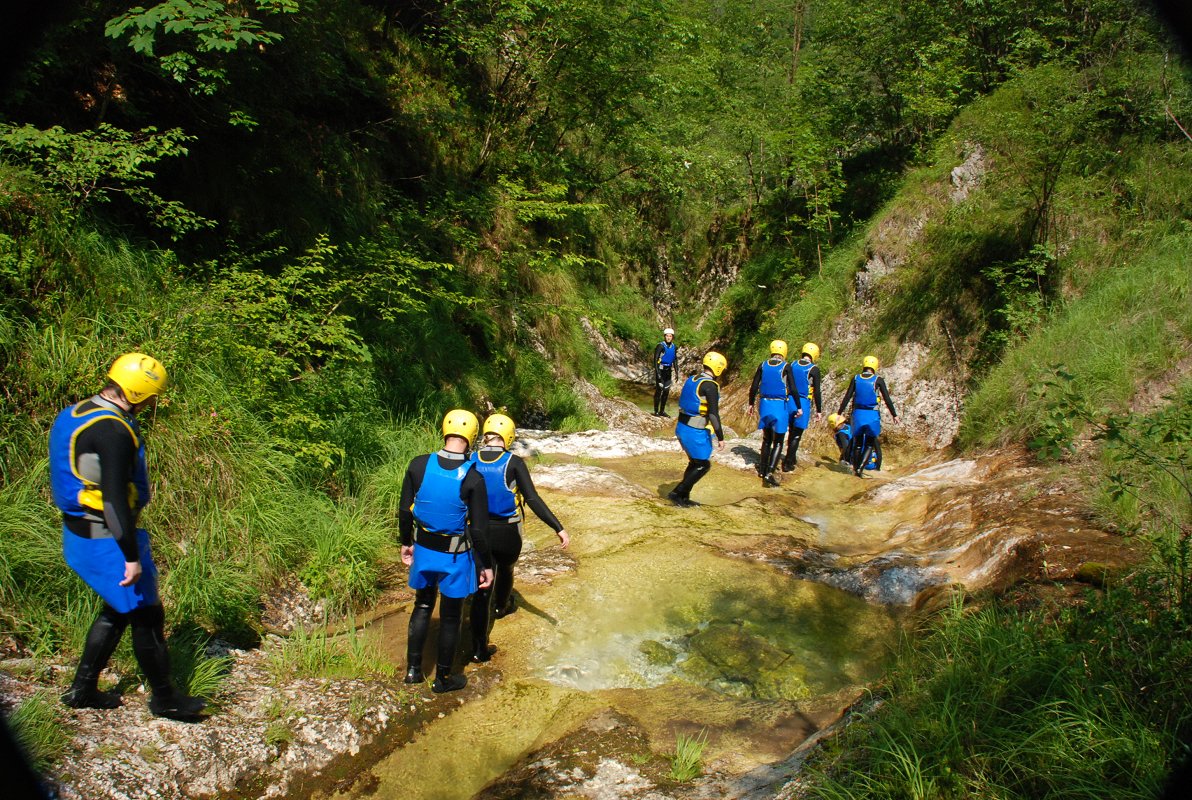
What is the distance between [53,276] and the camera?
506 cm

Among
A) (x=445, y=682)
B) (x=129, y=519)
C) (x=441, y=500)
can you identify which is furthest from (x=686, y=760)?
(x=129, y=519)

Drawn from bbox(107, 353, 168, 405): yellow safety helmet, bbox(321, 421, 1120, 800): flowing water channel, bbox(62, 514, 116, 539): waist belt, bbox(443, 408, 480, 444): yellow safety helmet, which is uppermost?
bbox(107, 353, 168, 405): yellow safety helmet

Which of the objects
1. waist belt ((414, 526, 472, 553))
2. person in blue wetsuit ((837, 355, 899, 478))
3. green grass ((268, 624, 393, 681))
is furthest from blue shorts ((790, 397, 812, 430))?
green grass ((268, 624, 393, 681))

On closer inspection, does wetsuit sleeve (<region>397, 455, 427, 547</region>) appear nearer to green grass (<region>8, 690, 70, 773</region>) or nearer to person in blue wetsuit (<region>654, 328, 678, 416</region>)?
green grass (<region>8, 690, 70, 773</region>)

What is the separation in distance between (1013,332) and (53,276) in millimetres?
12039

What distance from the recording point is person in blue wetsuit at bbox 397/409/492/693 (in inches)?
162

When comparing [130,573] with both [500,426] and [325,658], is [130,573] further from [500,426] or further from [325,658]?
[500,426]

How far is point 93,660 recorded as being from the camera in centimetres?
326

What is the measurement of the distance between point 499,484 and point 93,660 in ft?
8.20

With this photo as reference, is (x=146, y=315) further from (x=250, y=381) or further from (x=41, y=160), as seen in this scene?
(x=41, y=160)

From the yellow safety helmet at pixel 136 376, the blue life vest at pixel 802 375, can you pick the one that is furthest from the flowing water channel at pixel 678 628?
the yellow safety helmet at pixel 136 376

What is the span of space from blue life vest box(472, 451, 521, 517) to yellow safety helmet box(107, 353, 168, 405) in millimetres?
2086

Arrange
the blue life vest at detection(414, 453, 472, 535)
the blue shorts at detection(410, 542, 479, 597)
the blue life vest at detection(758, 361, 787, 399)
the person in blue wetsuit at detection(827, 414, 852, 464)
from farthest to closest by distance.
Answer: the person in blue wetsuit at detection(827, 414, 852, 464) < the blue life vest at detection(758, 361, 787, 399) < the blue shorts at detection(410, 542, 479, 597) < the blue life vest at detection(414, 453, 472, 535)

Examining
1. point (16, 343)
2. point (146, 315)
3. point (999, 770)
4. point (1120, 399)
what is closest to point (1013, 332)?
point (1120, 399)
